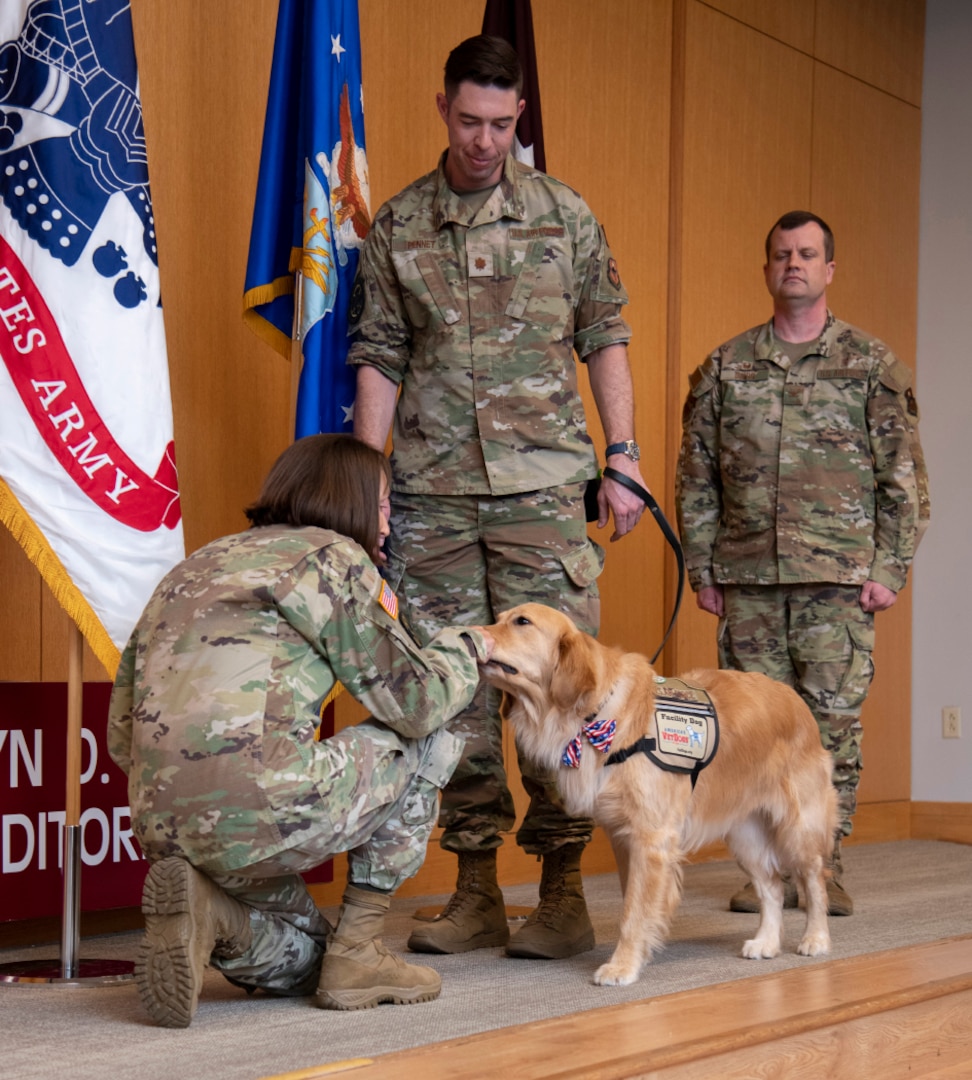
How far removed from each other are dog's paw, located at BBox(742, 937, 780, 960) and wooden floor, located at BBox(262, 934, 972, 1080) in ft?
0.56

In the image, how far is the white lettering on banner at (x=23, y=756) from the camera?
10.4 ft

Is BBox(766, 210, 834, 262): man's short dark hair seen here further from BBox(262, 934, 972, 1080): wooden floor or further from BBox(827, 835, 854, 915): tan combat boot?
BBox(262, 934, 972, 1080): wooden floor

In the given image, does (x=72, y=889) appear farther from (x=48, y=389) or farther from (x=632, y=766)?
(x=632, y=766)

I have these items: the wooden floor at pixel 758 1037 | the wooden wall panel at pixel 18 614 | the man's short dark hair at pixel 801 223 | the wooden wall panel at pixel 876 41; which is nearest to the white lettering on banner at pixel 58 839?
the wooden wall panel at pixel 18 614

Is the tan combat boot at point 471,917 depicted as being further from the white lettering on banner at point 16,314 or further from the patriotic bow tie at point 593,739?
the white lettering on banner at point 16,314

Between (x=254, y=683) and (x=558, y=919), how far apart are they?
3.68 feet

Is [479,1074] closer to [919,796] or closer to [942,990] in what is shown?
[942,990]

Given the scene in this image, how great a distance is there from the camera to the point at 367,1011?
2449mm

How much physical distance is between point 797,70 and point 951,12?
1.04 meters

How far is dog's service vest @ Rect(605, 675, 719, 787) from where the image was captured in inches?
112

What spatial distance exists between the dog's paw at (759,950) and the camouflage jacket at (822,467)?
1.12 metres

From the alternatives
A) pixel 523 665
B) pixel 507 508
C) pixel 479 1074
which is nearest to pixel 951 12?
pixel 507 508

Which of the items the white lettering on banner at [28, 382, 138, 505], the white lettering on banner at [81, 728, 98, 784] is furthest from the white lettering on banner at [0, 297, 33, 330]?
the white lettering on banner at [81, 728, 98, 784]

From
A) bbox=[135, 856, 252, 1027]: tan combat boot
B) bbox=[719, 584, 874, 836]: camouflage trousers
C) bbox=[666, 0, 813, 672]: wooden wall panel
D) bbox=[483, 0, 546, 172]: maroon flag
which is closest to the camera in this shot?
bbox=[135, 856, 252, 1027]: tan combat boot
